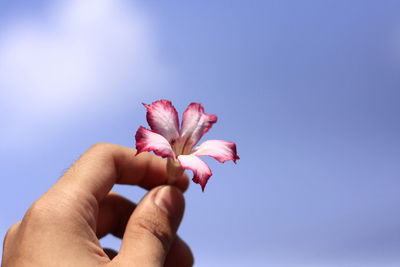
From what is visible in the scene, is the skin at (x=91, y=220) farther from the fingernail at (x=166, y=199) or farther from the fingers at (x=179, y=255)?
the fingers at (x=179, y=255)

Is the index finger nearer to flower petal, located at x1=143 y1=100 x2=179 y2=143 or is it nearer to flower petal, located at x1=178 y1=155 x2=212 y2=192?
flower petal, located at x1=143 y1=100 x2=179 y2=143

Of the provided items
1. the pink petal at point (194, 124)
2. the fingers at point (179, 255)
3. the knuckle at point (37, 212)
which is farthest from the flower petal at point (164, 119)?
the fingers at point (179, 255)

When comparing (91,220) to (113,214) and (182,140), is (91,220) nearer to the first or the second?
(182,140)

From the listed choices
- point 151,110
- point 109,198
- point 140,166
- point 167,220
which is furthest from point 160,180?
point 151,110

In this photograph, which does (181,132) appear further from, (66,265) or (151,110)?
(66,265)

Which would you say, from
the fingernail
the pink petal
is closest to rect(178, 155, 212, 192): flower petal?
the pink petal

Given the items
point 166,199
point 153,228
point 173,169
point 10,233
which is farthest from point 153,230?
point 10,233
